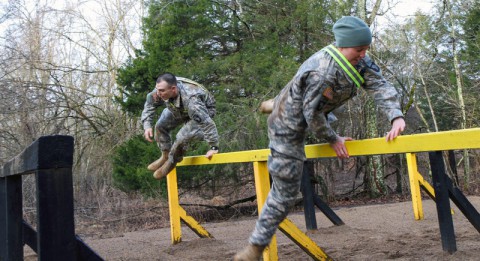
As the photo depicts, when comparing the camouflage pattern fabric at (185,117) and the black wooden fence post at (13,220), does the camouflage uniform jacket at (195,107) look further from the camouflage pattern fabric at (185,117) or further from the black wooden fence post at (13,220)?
the black wooden fence post at (13,220)

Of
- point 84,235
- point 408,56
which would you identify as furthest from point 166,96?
point 408,56

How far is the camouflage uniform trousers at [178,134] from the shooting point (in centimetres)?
529

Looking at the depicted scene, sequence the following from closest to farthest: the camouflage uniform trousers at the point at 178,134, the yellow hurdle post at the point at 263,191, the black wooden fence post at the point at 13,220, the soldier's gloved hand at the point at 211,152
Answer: the black wooden fence post at the point at 13,220 < the yellow hurdle post at the point at 263,191 < the soldier's gloved hand at the point at 211,152 < the camouflage uniform trousers at the point at 178,134

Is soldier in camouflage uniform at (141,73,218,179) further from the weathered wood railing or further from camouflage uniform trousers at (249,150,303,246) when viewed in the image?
the weathered wood railing

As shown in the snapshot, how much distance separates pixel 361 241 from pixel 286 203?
286 cm

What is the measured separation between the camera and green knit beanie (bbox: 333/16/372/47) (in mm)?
2643

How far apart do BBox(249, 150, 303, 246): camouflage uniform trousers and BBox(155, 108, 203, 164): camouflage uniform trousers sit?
247 centimetres

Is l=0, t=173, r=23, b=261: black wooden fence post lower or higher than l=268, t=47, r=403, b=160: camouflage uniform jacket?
lower

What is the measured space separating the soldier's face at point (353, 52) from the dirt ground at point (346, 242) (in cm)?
218

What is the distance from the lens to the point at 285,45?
1230cm

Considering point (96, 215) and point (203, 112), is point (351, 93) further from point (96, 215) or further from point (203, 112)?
point (96, 215)

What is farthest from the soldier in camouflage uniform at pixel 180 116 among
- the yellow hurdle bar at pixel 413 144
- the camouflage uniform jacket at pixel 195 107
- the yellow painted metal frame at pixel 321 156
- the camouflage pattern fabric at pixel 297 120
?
the camouflage pattern fabric at pixel 297 120

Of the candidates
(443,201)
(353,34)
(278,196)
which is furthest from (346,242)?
(353,34)

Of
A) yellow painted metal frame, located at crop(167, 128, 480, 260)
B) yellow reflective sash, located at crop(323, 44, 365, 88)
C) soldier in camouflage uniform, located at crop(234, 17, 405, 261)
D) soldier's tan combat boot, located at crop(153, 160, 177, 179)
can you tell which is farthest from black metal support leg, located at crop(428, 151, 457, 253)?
soldier's tan combat boot, located at crop(153, 160, 177, 179)
